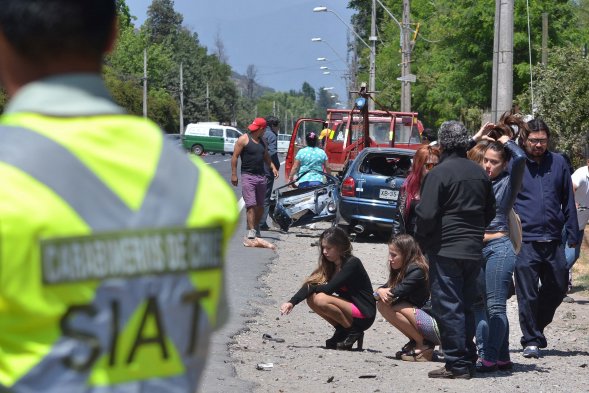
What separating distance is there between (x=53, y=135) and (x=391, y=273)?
23.9ft

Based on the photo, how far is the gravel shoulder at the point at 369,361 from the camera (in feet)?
26.4

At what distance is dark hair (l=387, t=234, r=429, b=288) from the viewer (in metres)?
9.18

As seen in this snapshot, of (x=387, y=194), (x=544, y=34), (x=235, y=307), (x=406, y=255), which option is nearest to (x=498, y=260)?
(x=406, y=255)

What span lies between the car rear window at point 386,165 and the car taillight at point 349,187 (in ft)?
0.81

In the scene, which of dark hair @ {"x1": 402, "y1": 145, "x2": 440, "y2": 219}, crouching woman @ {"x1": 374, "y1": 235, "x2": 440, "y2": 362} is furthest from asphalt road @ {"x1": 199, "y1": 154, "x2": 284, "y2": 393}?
dark hair @ {"x1": 402, "y1": 145, "x2": 440, "y2": 219}

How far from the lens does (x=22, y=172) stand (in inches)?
84.5

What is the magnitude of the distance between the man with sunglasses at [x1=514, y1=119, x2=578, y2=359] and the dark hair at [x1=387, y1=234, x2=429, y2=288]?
72 centimetres

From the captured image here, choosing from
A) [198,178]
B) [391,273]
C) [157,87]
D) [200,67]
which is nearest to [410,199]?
[391,273]

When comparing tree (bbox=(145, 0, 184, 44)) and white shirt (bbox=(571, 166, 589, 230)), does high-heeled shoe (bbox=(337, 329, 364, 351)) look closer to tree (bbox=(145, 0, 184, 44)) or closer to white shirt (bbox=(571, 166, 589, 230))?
white shirt (bbox=(571, 166, 589, 230))

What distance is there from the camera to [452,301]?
820 cm

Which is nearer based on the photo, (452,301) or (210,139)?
(452,301)

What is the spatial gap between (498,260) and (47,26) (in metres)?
6.63

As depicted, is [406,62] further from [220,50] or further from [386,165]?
[220,50]

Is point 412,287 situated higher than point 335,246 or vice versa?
point 335,246
